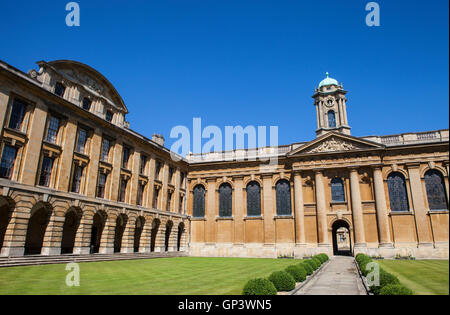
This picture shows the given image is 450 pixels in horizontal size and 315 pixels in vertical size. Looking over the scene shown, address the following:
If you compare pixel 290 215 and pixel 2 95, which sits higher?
pixel 2 95

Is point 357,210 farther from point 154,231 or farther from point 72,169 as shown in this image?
point 72,169

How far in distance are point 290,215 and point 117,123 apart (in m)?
25.3

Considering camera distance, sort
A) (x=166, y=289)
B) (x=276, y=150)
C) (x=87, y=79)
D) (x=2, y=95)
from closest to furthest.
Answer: (x=166, y=289)
(x=2, y=95)
(x=87, y=79)
(x=276, y=150)

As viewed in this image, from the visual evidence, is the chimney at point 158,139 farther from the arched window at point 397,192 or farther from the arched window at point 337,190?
the arched window at point 397,192

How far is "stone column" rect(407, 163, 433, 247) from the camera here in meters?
33.4

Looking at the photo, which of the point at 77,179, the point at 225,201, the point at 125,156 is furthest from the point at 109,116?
the point at 225,201

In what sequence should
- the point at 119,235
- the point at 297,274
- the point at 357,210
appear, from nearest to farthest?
the point at 297,274, the point at 119,235, the point at 357,210

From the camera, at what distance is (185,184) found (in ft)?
157

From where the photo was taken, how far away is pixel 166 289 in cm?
1277

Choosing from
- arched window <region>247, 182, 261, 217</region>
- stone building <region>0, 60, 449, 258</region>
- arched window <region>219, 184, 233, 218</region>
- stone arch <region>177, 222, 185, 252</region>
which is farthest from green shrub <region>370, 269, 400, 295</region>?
stone arch <region>177, 222, 185, 252</region>

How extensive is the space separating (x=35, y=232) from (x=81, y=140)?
31.6 ft

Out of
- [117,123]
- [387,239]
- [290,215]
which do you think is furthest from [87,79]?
[387,239]
